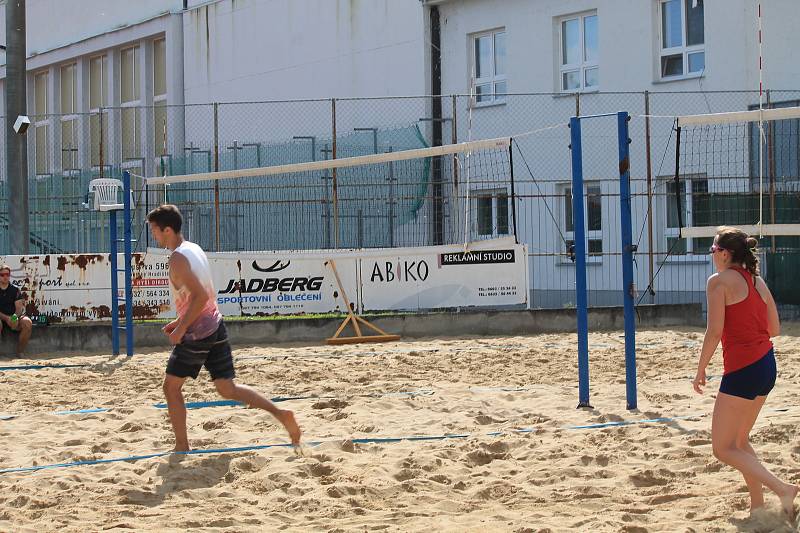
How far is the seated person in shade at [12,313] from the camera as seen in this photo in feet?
43.3

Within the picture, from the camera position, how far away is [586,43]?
19.9 meters

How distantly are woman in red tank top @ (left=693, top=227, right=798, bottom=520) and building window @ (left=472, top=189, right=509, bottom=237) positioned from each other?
38.4 feet

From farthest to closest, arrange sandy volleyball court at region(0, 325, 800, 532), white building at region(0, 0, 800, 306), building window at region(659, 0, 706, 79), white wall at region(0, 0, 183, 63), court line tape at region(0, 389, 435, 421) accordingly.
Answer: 1. white wall at region(0, 0, 183, 63)
2. building window at region(659, 0, 706, 79)
3. white building at region(0, 0, 800, 306)
4. court line tape at region(0, 389, 435, 421)
5. sandy volleyball court at region(0, 325, 800, 532)

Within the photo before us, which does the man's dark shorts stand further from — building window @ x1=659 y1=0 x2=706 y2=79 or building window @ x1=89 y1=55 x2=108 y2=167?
building window @ x1=89 y1=55 x2=108 y2=167

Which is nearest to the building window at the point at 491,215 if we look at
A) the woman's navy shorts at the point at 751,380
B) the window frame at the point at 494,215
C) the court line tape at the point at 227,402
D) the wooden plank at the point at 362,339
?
the window frame at the point at 494,215

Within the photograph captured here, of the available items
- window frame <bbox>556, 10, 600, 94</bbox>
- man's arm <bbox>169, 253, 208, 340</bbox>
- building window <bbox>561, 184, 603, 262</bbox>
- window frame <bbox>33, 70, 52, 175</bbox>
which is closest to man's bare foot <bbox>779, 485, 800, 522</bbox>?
man's arm <bbox>169, 253, 208, 340</bbox>

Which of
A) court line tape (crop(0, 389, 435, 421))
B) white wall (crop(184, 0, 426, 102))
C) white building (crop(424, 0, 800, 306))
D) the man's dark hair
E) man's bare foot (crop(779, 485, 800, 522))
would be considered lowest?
man's bare foot (crop(779, 485, 800, 522))

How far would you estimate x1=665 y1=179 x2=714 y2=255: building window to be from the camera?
53.8ft

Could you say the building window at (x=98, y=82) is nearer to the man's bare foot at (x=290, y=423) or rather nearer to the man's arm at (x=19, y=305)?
the man's arm at (x=19, y=305)

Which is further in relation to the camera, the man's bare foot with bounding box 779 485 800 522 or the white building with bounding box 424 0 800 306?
the white building with bounding box 424 0 800 306

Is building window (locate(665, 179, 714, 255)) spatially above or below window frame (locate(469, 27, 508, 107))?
below

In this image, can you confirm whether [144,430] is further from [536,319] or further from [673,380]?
[536,319]

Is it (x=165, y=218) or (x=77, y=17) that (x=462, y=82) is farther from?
(x=165, y=218)

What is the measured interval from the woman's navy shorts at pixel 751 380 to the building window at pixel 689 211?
11.7 metres
